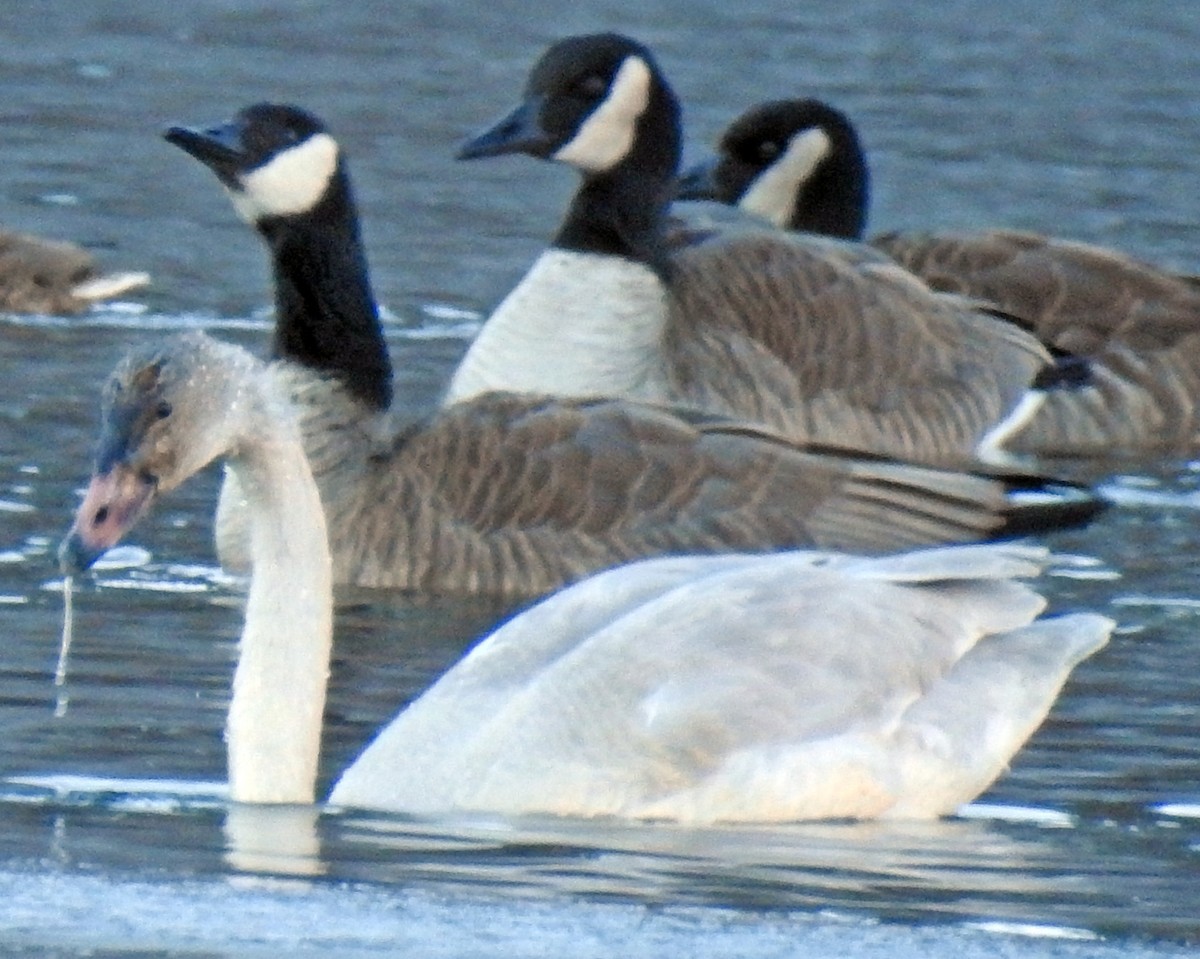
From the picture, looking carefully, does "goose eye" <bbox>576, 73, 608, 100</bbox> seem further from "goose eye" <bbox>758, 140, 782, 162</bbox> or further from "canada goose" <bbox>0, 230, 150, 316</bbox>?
"canada goose" <bbox>0, 230, 150, 316</bbox>

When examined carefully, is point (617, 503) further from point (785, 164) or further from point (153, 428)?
point (785, 164)

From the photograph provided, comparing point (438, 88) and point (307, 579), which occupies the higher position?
point (307, 579)

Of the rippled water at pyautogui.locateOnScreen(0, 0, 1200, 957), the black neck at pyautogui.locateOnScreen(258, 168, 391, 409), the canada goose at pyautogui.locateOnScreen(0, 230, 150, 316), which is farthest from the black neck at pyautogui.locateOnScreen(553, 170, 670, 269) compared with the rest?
the canada goose at pyautogui.locateOnScreen(0, 230, 150, 316)

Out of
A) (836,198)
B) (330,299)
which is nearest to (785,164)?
(836,198)

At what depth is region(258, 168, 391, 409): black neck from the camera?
37.1 feet

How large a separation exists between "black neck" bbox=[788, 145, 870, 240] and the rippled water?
1.44m

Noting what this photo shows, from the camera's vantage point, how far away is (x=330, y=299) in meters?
11.4

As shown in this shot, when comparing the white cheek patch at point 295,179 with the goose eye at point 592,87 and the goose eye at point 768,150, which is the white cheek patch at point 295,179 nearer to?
the goose eye at point 592,87

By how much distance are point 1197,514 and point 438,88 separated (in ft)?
36.6

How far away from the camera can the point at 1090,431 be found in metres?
14.1

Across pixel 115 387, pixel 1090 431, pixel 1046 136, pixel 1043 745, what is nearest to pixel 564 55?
pixel 1090 431

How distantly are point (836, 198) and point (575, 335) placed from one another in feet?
10.7

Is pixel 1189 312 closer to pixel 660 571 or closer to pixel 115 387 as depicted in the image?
pixel 660 571

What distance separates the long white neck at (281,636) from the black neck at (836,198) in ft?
24.9
